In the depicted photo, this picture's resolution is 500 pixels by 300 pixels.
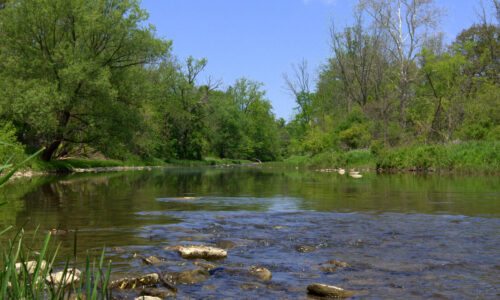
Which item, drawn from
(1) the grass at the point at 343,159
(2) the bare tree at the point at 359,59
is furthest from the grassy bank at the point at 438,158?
(2) the bare tree at the point at 359,59

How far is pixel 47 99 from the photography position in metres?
A: 26.1

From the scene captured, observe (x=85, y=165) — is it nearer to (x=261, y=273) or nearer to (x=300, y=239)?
(x=300, y=239)

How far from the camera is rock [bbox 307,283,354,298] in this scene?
Answer: 3.86 m

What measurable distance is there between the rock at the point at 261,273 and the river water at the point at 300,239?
0.07m

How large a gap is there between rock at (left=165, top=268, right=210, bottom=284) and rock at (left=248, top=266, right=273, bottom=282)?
1.49 ft

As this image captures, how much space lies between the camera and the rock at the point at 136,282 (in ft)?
13.5

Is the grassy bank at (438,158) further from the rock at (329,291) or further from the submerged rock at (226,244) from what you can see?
the rock at (329,291)

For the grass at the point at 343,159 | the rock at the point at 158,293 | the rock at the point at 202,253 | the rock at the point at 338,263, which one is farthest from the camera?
the grass at the point at 343,159

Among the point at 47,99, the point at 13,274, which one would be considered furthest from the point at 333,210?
the point at 47,99

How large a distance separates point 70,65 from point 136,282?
26.2m

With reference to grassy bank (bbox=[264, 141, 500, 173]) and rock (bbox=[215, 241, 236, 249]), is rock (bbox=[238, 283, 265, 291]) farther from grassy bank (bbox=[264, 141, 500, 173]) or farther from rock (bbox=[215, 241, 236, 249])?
grassy bank (bbox=[264, 141, 500, 173])

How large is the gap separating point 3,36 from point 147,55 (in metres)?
9.24

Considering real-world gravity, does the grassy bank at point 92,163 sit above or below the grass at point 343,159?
below

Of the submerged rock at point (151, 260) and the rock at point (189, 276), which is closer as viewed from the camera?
the rock at point (189, 276)
